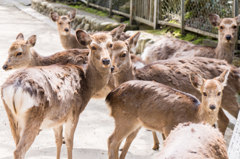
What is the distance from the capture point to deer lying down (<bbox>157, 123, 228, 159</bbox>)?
2.68m

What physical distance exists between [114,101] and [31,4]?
17.8 m

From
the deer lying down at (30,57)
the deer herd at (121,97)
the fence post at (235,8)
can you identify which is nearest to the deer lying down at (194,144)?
the deer herd at (121,97)

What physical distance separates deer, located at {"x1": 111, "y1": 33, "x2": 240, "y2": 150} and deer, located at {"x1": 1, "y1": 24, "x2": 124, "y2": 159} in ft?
1.02

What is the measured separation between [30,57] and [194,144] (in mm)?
→ 4683

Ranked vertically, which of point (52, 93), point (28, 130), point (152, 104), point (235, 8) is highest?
point (235, 8)

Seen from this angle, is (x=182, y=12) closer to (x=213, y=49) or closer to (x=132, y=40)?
(x=213, y=49)

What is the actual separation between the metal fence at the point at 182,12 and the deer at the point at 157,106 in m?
3.86

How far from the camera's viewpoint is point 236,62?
7816 millimetres

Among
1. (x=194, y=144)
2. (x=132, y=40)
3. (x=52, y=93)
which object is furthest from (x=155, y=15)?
(x=194, y=144)

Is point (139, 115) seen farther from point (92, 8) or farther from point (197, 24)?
point (92, 8)

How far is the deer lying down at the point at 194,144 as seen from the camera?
8.79ft

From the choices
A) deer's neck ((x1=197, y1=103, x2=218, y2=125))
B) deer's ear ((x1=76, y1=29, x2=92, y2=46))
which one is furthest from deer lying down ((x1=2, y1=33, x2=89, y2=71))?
deer's neck ((x1=197, y1=103, x2=218, y2=125))

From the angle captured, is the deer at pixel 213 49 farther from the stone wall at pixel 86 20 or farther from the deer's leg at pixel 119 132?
the stone wall at pixel 86 20

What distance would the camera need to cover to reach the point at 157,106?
15.8 feet
